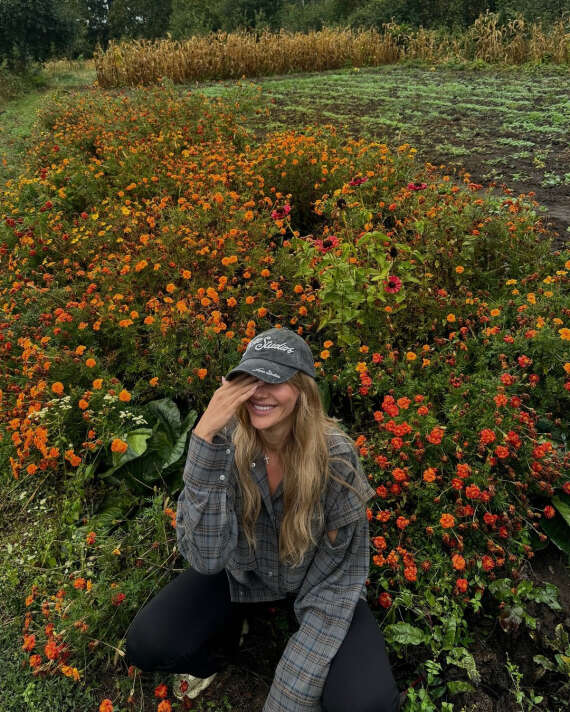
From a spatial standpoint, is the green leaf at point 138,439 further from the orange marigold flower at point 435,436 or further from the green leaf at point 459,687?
the green leaf at point 459,687

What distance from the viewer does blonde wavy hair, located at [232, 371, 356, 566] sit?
1.67 m

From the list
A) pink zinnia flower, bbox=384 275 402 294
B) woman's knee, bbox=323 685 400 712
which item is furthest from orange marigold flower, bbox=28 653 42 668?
pink zinnia flower, bbox=384 275 402 294

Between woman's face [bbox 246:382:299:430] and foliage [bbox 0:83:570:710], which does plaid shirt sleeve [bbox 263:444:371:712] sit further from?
woman's face [bbox 246:382:299:430]

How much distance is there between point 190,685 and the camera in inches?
80.0

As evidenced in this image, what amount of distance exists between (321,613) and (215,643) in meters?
0.52

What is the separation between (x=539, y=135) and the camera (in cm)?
620

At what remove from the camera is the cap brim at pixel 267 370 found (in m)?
1.52

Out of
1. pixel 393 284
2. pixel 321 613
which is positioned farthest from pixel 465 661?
pixel 393 284

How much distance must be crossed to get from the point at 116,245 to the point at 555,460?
11.8 feet

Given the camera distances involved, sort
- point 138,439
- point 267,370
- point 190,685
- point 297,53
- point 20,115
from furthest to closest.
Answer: point 297,53 → point 20,115 → point 138,439 → point 190,685 → point 267,370

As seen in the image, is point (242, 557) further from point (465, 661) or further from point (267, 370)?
point (465, 661)

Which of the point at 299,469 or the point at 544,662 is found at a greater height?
the point at 299,469

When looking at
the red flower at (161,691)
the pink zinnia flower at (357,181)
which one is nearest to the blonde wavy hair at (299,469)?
the red flower at (161,691)

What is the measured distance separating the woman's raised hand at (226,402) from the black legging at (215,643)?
80 centimetres
